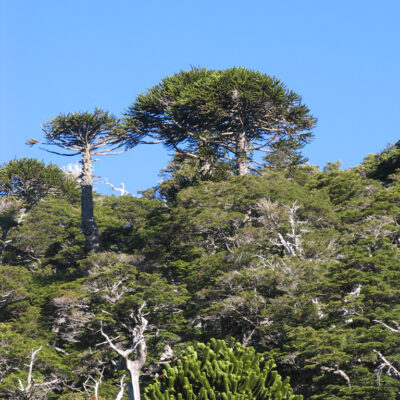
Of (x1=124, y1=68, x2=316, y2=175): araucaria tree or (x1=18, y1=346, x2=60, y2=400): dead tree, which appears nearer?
(x1=18, y1=346, x2=60, y2=400): dead tree

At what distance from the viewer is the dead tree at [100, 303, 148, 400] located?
23625 mm

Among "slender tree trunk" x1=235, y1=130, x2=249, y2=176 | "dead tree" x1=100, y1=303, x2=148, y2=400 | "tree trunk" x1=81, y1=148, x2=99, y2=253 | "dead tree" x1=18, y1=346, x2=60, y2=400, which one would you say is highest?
"slender tree trunk" x1=235, y1=130, x2=249, y2=176

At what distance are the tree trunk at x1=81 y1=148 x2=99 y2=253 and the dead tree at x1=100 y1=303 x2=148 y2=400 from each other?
12026mm

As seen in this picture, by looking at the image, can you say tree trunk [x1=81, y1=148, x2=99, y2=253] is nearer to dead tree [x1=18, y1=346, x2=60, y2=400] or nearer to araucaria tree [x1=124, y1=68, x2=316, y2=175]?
araucaria tree [x1=124, y1=68, x2=316, y2=175]

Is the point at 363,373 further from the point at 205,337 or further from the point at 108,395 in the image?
the point at 108,395

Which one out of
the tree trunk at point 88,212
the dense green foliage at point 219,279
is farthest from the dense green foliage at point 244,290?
the tree trunk at point 88,212

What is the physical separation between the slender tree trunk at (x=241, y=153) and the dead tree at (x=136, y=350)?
1711cm

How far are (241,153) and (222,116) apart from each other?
305cm

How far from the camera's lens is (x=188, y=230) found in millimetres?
34438

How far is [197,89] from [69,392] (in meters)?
23.5

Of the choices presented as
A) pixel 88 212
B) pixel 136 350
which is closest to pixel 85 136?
pixel 88 212

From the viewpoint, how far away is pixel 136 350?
25594 mm

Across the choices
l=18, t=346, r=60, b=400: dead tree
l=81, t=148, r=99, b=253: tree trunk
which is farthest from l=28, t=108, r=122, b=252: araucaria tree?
l=18, t=346, r=60, b=400: dead tree

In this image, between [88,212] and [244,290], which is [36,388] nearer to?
[244,290]
